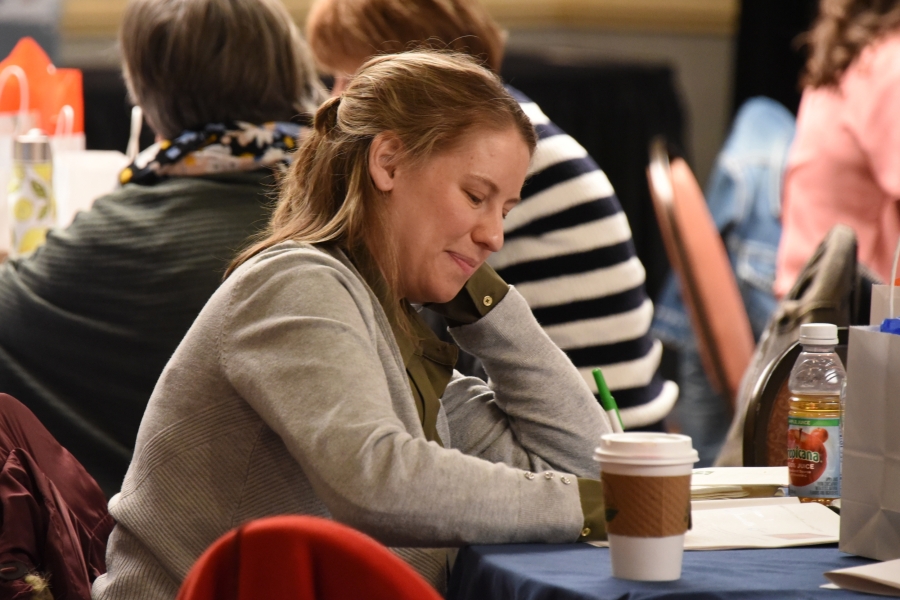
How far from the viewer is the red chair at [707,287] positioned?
9.81 feet

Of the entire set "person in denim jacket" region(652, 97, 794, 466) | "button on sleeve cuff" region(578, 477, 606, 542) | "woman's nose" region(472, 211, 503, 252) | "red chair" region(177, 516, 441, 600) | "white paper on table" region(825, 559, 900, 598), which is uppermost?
"woman's nose" region(472, 211, 503, 252)

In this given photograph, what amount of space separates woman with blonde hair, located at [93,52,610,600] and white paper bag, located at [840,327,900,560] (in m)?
0.23

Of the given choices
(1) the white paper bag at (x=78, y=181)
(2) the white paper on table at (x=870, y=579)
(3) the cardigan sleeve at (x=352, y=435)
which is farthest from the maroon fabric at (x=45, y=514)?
(1) the white paper bag at (x=78, y=181)

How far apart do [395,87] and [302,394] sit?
41 cm

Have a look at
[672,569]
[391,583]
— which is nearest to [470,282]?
[672,569]

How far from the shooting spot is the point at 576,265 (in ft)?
6.66

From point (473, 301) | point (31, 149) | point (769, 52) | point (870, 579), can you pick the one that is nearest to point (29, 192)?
point (31, 149)

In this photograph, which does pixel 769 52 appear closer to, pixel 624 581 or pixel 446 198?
pixel 446 198

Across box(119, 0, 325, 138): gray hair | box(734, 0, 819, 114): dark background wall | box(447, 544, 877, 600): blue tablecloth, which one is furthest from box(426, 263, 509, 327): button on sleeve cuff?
box(734, 0, 819, 114): dark background wall

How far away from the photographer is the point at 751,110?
422cm

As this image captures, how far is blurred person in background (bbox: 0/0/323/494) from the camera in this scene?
197cm

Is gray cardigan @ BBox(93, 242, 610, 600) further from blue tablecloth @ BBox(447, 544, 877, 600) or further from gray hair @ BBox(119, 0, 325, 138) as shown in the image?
gray hair @ BBox(119, 0, 325, 138)

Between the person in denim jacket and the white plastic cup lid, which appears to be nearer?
the white plastic cup lid

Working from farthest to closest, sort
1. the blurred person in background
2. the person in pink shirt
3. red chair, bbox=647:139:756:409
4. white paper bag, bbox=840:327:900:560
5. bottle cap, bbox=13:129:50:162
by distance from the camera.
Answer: red chair, bbox=647:139:756:409, the person in pink shirt, bottle cap, bbox=13:129:50:162, the blurred person in background, white paper bag, bbox=840:327:900:560
